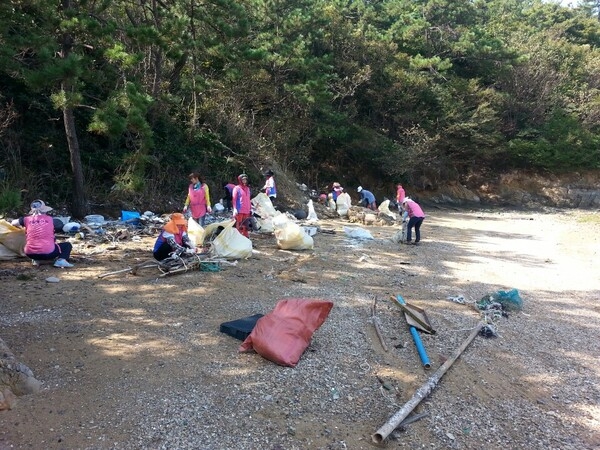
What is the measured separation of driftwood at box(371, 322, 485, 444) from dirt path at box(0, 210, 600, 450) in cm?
8

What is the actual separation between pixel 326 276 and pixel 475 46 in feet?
73.5

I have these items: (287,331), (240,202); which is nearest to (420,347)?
(287,331)

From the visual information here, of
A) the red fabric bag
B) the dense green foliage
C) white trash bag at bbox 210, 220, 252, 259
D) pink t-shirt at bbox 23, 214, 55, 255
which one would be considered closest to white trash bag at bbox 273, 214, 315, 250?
white trash bag at bbox 210, 220, 252, 259

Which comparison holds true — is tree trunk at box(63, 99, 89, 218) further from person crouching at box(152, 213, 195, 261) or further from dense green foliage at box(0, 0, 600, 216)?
person crouching at box(152, 213, 195, 261)

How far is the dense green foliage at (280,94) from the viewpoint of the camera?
8.86 m

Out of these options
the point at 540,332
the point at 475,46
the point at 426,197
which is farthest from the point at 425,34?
the point at 540,332

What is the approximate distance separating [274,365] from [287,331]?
13.1 inches

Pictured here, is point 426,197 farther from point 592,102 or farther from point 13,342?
point 13,342

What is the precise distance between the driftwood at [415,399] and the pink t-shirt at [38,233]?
18.2ft

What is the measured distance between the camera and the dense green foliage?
8859 millimetres

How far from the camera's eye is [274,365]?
3986mm

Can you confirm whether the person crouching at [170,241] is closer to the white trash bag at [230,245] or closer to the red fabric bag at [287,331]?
the white trash bag at [230,245]

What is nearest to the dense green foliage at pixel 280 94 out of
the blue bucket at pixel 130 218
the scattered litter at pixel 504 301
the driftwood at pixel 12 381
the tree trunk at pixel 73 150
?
the tree trunk at pixel 73 150

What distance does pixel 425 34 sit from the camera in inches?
996
